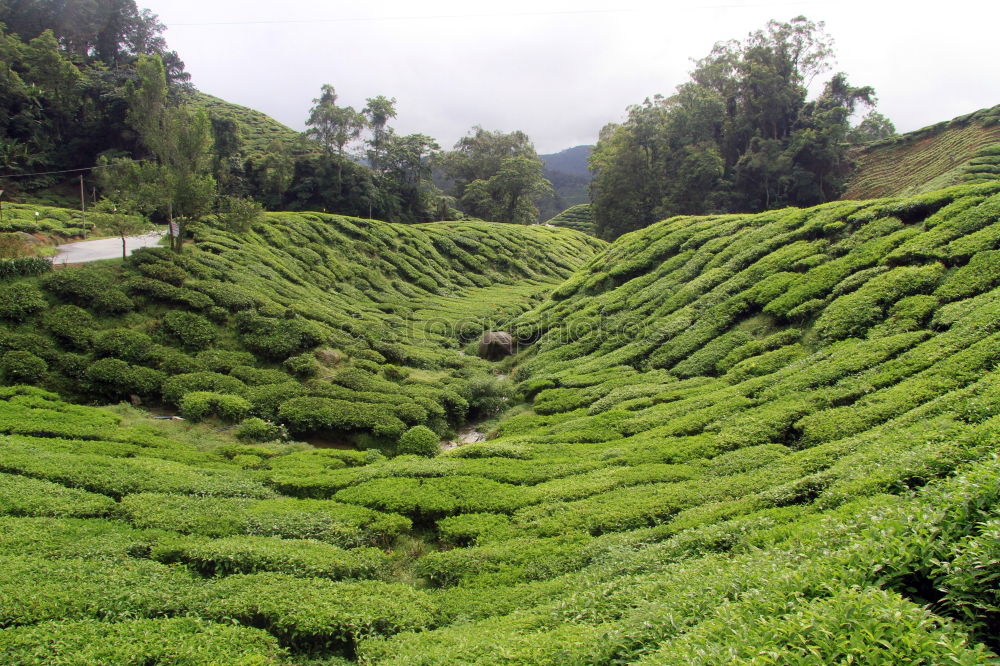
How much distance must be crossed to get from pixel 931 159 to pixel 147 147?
70.1 m

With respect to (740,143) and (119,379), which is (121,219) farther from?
(740,143)

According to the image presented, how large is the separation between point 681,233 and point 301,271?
2256 centimetres

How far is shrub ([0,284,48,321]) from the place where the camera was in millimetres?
17078

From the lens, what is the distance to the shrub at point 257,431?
657 inches

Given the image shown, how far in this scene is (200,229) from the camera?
29.2m

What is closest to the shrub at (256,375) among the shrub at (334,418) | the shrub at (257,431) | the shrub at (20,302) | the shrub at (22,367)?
the shrub at (334,418)

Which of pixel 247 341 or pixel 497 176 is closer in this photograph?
pixel 247 341

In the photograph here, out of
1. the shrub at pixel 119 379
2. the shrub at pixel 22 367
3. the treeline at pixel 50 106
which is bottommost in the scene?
the shrub at pixel 119 379

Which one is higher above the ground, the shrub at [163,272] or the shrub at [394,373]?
the shrub at [163,272]

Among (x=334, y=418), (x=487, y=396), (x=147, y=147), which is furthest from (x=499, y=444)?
(x=147, y=147)

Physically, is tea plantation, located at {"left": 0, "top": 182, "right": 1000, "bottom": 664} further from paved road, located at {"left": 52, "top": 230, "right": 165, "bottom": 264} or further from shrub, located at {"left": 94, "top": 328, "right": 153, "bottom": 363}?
paved road, located at {"left": 52, "top": 230, "right": 165, "bottom": 264}

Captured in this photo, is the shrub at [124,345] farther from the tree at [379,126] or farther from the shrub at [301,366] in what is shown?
the tree at [379,126]

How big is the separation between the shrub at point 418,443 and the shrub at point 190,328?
8.95m

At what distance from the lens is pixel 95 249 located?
91.6 feet
